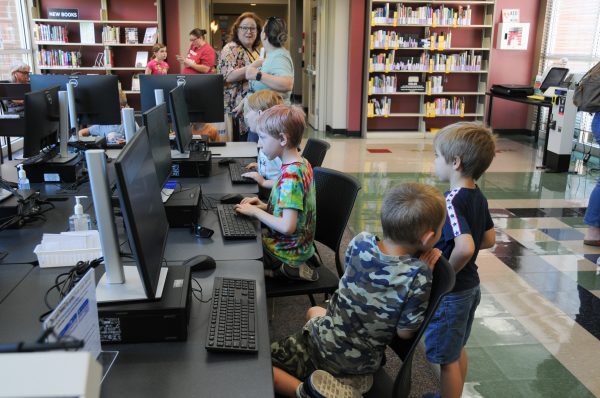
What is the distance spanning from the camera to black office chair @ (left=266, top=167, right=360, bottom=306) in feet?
7.08

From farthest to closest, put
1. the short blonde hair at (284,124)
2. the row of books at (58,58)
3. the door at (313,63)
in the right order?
the door at (313,63) → the row of books at (58,58) → the short blonde hair at (284,124)

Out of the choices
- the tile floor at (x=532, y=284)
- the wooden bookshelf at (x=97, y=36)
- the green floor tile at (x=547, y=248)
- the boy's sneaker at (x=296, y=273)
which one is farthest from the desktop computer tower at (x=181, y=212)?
the wooden bookshelf at (x=97, y=36)

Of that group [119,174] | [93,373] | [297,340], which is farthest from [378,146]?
[93,373]

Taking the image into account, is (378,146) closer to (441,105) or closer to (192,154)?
(441,105)

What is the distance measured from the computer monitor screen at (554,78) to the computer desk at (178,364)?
725 cm

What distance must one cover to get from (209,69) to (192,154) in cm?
479

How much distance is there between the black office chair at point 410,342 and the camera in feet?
4.30

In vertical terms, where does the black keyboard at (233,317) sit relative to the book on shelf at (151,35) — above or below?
below

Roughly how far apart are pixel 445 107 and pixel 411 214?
788cm

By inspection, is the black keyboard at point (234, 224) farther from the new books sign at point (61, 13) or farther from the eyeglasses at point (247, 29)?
the new books sign at point (61, 13)

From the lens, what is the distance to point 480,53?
28.6 feet

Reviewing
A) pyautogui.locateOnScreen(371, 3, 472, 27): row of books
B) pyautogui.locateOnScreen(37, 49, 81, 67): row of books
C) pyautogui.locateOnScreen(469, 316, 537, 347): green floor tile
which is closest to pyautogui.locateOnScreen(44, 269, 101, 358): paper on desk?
pyautogui.locateOnScreen(469, 316, 537, 347): green floor tile

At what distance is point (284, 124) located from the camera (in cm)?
209

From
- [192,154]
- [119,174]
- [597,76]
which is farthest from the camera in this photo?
[597,76]
